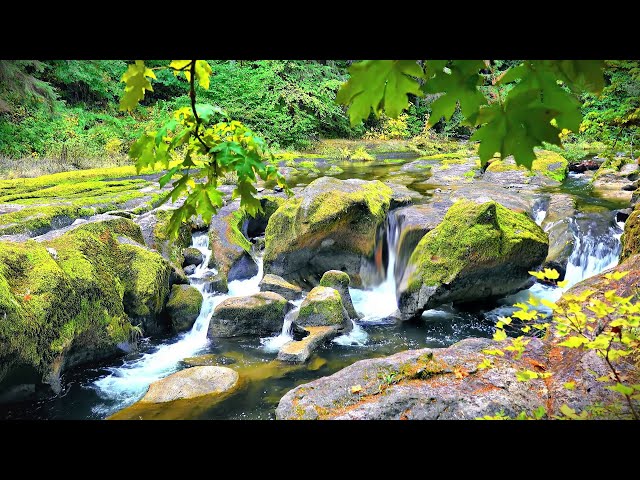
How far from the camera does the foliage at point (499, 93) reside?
94 centimetres

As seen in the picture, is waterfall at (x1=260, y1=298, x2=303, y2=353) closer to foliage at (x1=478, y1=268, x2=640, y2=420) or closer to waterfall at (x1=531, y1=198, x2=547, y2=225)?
foliage at (x1=478, y1=268, x2=640, y2=420)

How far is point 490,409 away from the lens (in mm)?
2855

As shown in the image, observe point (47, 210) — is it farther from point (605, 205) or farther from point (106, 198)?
point (605, 205)

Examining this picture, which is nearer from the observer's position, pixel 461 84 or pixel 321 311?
pixel 461 84

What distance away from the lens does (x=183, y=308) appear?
272 inches

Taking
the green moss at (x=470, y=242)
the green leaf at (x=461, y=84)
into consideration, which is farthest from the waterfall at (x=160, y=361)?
the green leaf at (x=461, y=84)

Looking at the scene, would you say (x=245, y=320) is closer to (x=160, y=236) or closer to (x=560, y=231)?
(x=160, y=236)

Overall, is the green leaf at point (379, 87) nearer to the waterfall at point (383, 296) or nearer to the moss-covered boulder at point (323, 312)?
the moss-covered boulder at point (323, 312)

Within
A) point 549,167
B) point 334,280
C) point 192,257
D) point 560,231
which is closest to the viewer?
point 334,280

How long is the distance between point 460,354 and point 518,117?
310 cm

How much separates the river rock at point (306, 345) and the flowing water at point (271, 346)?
0.39 feet

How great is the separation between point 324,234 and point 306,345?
8.73 ft

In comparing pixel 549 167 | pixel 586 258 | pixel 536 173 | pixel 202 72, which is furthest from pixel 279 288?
pixel 549 167

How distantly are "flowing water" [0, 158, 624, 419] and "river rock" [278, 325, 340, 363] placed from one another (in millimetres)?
117
